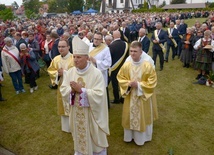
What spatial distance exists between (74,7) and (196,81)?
176ft

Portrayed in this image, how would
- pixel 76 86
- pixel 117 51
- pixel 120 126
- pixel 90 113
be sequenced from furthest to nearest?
1. pixel 117 51
2. pixel 120 126
3. pixel 90 113
4. pixel 76 86

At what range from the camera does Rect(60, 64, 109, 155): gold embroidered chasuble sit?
392 centimetres

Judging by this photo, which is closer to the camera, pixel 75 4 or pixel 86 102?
pixel 86 102

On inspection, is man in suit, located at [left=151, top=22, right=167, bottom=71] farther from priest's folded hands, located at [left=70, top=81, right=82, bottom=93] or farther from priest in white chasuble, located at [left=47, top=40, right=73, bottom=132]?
priest's folded hands, located at [left=70, top=81, right=82, bottom=93]

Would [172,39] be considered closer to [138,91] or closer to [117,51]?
[117,51]

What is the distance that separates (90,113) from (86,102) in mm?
252

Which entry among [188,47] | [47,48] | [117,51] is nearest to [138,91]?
[117,51]

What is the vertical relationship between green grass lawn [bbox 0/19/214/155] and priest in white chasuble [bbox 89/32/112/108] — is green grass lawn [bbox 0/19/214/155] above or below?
below

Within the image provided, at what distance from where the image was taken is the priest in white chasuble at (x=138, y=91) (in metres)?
4.84

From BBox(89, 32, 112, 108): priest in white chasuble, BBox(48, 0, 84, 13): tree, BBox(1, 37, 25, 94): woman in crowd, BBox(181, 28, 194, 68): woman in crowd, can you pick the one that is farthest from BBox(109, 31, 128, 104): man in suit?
BBox(48, 0, 84, 13): tree

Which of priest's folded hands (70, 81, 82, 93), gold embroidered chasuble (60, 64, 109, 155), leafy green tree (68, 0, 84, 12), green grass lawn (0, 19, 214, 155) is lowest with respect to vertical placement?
green grass lawn (0, 19, 214, 155)

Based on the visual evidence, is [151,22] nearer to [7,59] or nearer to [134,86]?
[7,59]

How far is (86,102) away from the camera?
12.8ft

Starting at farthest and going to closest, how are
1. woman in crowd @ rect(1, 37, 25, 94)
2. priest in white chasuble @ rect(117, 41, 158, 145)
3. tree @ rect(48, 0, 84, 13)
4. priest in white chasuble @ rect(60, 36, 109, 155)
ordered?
tree @ rect(48, 0, 84, 13)
woman in crowd @ rect(1, 37, 25, 94)
priest in white chasuble @ rect(117, 41, 158, 145)
priest in white chasuble @ rect(60, 36, 109, 155)
